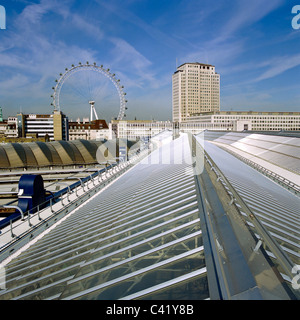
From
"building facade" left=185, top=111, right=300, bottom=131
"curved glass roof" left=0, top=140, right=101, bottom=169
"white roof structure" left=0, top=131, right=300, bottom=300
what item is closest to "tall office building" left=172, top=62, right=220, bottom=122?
"building facade" left=185, top=111, right=300, bottom=131

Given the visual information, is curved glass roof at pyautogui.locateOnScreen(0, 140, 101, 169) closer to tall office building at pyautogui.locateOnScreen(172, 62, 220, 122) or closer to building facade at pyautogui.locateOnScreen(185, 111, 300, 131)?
building facade at pyautogui.locateOnScreen(185, 111, 300, 131)

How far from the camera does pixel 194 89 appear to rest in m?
113

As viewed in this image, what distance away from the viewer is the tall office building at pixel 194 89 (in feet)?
371

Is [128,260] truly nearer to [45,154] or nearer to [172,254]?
[172,254]

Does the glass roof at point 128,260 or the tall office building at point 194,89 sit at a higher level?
the tall office building at point 194,89

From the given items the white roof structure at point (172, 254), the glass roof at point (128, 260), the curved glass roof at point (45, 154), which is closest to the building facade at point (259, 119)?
the curved glass roof at point (45, 154)

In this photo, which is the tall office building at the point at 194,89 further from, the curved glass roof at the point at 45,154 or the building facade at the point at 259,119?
the curved glass roof at the point at 45,154

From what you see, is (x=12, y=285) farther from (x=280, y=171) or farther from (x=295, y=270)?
(x=280, y=171)

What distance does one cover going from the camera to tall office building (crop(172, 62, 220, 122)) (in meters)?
113

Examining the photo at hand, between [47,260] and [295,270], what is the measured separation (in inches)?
115

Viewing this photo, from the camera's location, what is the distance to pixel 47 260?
10.6 feet

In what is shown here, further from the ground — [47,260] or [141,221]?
[141,221]

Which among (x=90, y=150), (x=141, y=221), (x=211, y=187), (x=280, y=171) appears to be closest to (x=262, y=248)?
(x=211, y=187)

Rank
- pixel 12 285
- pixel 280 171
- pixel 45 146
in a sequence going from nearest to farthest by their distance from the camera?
1. pixel 12 285
2. pixel 280 171
3. pixel 45 146
